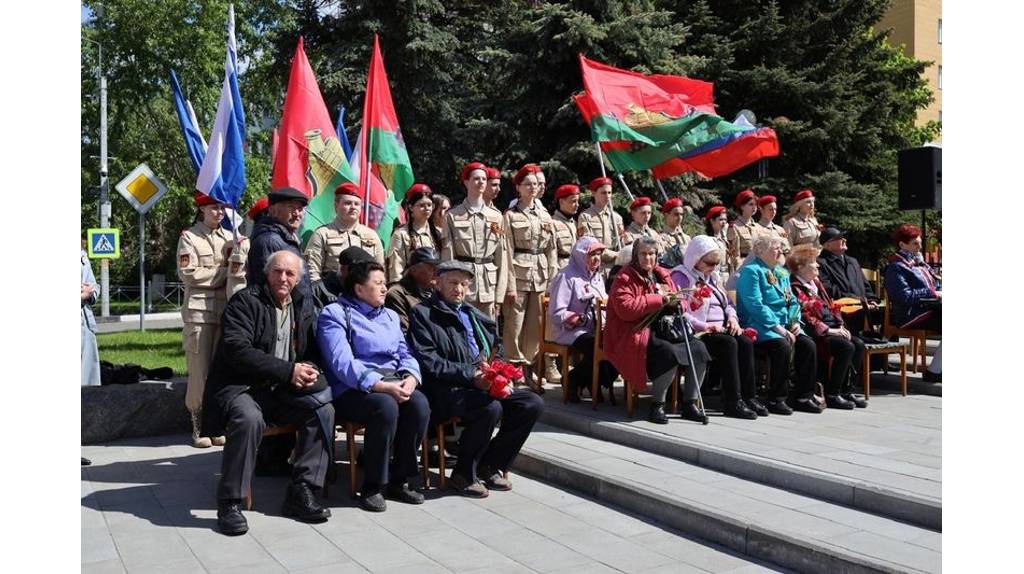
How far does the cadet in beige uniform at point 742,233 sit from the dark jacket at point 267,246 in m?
6.49

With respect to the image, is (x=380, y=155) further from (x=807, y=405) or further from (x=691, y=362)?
(x=807, y=405)

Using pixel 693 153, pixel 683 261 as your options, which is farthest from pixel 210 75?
pixel 683 261

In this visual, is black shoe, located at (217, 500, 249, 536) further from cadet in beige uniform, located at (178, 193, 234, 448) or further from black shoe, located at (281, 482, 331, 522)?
cadet in beige uniform, located at (178, 193, 234, 448)

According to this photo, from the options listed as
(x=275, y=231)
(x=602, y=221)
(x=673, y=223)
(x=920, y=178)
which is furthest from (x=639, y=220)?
(x=275, y=231)

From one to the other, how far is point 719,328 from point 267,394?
4.04 metres

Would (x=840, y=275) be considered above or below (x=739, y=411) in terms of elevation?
above

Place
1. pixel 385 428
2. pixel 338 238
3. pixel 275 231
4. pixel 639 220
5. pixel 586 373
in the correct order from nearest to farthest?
1. pixel 385 428
2. pixel 275 231
3. pixel 338 238
4. pixel 586 373
5. pixel 639 220

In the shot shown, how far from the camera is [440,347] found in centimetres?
623

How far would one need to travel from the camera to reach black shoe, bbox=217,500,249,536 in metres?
5.20

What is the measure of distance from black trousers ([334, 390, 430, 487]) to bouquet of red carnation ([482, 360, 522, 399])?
43 centimetres

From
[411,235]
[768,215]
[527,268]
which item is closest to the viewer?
[411,235]

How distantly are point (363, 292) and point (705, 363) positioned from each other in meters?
3.20

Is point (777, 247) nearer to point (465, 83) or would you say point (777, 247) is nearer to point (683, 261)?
point (683, 261)

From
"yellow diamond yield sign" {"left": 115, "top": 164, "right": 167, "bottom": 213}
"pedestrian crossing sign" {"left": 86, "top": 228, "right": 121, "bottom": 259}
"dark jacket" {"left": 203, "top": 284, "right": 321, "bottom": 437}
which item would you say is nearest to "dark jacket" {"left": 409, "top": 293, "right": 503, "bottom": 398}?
"dark jacket" {"left": 203, "top": 284, "right": 321, "bottom": 437}
